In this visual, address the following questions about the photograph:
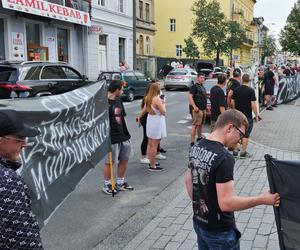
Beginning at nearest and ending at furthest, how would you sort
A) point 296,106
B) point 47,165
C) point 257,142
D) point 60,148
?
point 47,165, point 60,148, point 257,142, point 296,106

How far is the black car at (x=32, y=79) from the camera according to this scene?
1259 centimetres

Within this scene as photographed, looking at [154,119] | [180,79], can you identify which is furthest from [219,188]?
[180,79]

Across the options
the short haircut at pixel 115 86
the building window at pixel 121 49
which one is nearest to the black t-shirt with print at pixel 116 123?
the short haircut at pixel 115 86

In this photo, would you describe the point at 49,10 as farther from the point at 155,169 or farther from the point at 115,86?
the point at 115,86

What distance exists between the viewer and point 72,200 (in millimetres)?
6289

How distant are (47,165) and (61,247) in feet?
3.93

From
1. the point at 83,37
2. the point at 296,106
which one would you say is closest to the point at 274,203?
the point at 296,106

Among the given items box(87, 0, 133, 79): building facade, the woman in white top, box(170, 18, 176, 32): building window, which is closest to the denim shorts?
the woman in white top

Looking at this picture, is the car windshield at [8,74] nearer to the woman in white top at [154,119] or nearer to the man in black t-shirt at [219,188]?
the woman in white top at [154,119]

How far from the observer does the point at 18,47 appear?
21609 mm

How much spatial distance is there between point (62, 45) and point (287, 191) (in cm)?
2434

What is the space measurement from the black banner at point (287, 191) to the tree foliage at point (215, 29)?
40414 mm

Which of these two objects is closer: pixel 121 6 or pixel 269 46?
pixel 121 6

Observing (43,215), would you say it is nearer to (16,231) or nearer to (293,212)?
(16,231)
